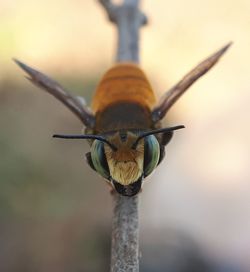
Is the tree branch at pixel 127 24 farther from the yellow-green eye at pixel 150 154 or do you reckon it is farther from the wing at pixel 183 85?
the yellow-green eye at pixel 150 154

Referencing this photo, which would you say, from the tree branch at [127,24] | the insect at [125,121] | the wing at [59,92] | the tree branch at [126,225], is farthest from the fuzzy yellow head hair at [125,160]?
the tree branch at [127,24]

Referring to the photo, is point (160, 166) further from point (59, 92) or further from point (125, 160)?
point (125, 160)

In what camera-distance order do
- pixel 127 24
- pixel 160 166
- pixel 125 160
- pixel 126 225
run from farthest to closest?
pixel 160 166, pixel 127 24, pixel 126 225, pixel 125 160

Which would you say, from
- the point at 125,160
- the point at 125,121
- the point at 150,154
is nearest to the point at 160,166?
the point at 125,121

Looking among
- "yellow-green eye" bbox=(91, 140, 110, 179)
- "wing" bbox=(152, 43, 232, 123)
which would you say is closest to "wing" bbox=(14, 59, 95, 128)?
"wing" bbox=(152, 43, 232, 123)

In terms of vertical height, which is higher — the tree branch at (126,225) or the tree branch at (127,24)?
the tree branch at (127,24)

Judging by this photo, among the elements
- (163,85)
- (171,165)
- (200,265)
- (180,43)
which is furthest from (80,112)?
(180,43)
